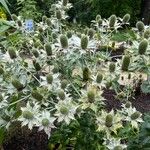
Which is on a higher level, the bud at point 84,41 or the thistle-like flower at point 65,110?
the bud at point 84,41

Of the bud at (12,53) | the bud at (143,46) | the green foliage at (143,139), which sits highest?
the bud at (143,46)

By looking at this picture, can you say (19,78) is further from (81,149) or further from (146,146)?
(146,146)

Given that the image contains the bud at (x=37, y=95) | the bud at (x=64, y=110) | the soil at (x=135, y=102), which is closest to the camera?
the bud at (x=64, y=110)

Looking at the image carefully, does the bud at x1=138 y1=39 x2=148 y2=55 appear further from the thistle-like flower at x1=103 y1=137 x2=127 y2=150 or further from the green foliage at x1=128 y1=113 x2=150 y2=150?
the thistle-like flower at x1=103 y1=137 x2=127 y2=150

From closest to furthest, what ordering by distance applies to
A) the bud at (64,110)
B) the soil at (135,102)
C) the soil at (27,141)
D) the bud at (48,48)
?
the bud at (64,110), the bud at (48,48), the soil at (27,141), the soil at (135,102)

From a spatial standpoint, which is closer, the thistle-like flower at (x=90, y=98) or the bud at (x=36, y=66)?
the thistle-like flower at (x=90, y=98)

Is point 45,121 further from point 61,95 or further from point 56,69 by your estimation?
point 56,69

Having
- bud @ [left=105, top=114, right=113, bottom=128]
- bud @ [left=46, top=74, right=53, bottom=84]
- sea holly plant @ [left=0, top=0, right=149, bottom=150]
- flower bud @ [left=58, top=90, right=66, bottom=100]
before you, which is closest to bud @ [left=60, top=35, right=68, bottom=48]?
sea holly plant @ [left=0, top=0, right=149, bottom=150]

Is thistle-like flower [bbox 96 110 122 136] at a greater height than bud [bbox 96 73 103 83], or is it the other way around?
bud [bbox 96 73 103 83]

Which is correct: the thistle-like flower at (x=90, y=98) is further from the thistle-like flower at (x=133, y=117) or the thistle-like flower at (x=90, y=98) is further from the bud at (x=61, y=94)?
the thistle-like flower at (x=133, y=117)

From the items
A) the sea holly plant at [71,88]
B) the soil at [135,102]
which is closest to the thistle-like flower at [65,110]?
the sea holly plant at [71,88]

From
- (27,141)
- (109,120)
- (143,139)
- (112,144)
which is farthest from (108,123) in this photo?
(27,141)

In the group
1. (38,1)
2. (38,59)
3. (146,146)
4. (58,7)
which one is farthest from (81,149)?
(38,1)

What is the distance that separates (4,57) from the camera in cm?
304
